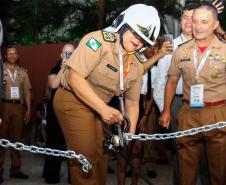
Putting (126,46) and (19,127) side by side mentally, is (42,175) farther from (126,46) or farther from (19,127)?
(126,46)

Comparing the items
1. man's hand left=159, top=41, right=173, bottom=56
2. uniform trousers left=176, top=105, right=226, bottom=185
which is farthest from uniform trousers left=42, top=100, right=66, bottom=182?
uniform trousers left=176, top=105, right=226, bottom=185

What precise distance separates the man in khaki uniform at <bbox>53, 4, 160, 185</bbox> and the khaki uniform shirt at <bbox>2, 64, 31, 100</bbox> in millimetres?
3181

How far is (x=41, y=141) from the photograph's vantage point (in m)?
9.08

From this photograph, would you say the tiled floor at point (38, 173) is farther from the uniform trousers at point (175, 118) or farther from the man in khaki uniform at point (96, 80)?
the man in khaki uniform at point (96, 80)

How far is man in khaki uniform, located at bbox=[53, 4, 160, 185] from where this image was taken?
12.5ft

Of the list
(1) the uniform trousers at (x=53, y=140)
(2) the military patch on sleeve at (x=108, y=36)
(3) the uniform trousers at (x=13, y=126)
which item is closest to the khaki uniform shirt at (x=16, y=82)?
(3) the uniform trousers at (x=13, y=126)

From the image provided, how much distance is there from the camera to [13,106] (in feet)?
23.6

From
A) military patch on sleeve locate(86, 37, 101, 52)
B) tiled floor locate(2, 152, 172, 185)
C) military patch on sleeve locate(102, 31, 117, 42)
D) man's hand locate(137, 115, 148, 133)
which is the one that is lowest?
tiled floor locate(2, 152, 172, 185)

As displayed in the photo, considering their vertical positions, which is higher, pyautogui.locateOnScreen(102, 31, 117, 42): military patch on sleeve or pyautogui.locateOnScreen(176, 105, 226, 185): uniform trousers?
pyautogui.locateOnScreen(102, 31, 117, 42): military patch on sleeve

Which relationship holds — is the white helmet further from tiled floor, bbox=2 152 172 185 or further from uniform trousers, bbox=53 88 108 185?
tiled floor, bbox=2 152 172 185

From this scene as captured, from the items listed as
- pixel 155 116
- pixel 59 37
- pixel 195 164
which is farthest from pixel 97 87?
pixel 59 37

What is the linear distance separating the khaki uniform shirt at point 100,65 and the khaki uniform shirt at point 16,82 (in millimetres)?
3202

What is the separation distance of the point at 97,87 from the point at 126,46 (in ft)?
1.28

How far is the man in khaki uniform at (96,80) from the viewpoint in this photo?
380 centimetres
